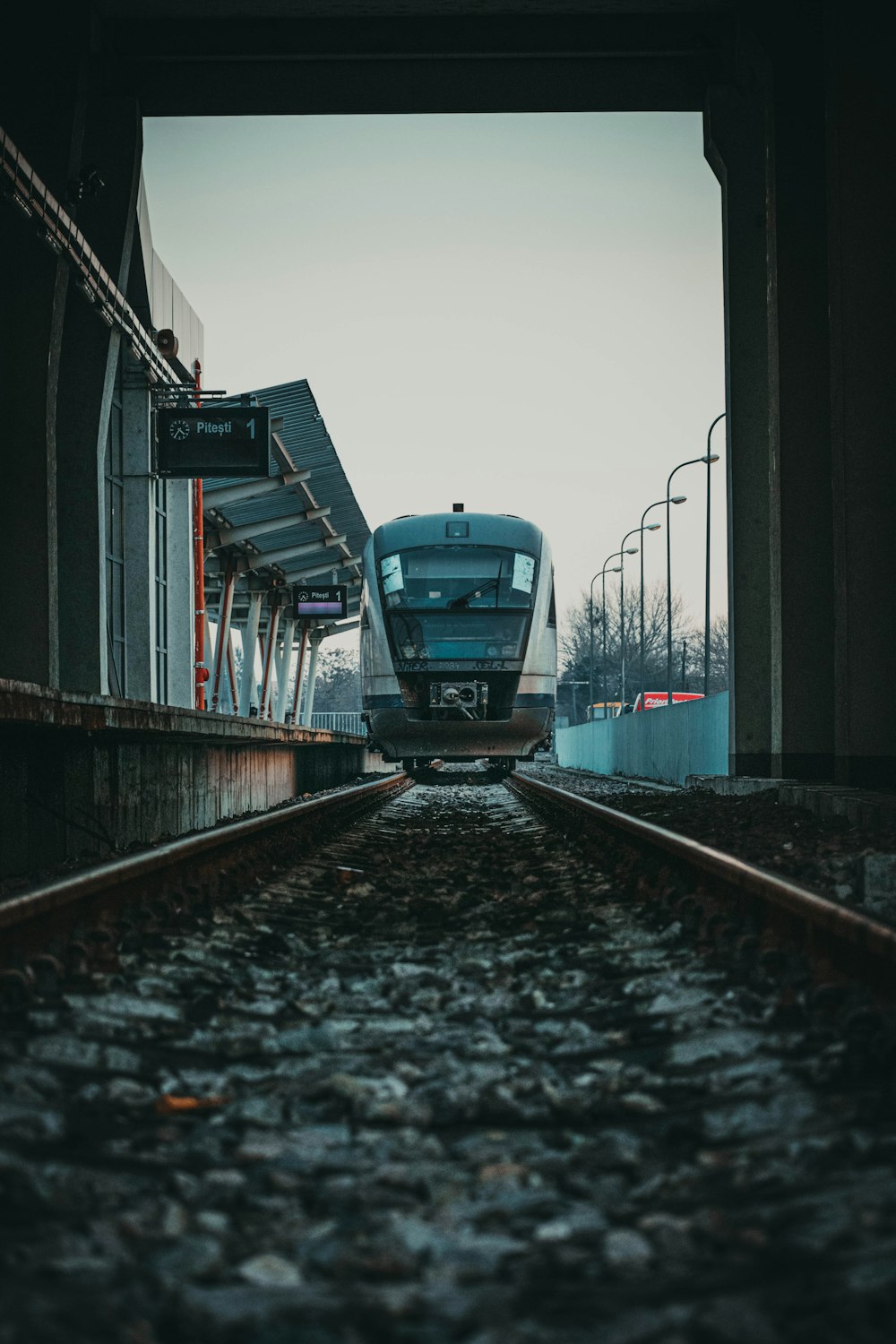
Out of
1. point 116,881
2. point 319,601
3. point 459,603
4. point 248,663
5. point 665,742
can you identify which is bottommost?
point 116,881

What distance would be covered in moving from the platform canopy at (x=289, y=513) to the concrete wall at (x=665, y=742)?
26.0ft

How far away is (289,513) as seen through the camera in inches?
1281

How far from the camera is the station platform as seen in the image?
319 inches

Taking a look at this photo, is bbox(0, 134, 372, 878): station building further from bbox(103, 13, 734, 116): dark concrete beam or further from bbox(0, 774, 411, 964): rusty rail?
bbox(103, 13, 734, 116): dark concrete beam

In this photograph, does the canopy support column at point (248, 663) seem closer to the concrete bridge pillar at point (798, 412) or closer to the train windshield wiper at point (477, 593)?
the train windshield wiper at point (477, 593)

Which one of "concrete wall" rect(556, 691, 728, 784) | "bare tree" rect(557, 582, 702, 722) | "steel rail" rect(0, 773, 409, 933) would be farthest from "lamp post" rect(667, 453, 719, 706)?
"bare tree" rect(557, 582, 702, 722)

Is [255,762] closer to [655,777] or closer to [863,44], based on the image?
[863,44]

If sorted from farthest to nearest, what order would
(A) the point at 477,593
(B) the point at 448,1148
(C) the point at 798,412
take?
(A) the point at 477,593 → (C) the point at 798,412 → (B) the point at 448,1148

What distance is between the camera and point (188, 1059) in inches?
133

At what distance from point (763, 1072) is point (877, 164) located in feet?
34.7

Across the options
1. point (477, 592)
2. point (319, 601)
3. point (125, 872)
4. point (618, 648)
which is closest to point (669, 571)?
point (319, 601)

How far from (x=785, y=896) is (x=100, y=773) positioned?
6.27 meters

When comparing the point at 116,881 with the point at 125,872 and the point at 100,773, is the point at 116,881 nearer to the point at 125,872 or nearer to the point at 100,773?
the point at 125,872

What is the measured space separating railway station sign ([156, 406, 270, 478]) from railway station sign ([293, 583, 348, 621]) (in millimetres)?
18295
